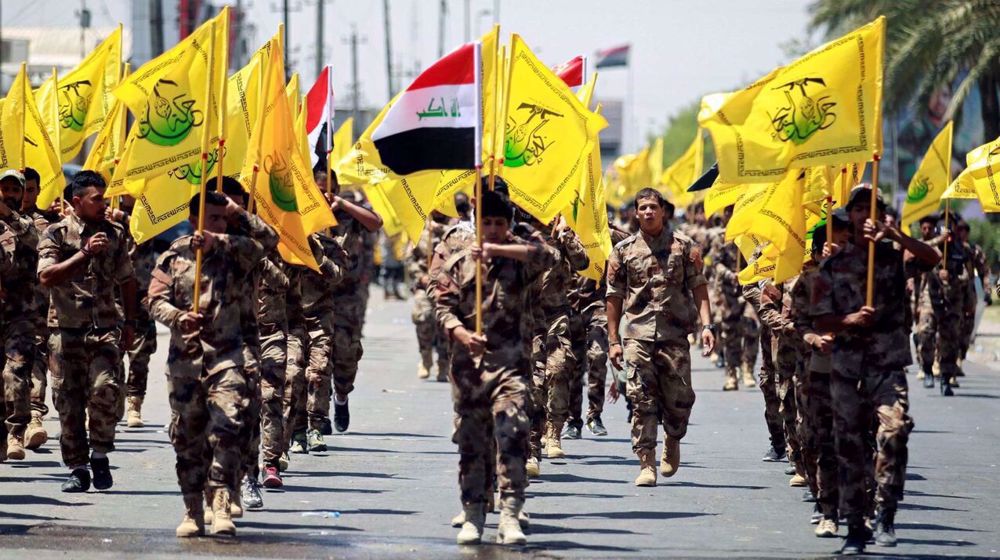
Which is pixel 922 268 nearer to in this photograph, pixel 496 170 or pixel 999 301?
pixel 496 170

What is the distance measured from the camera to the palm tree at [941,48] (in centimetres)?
3378

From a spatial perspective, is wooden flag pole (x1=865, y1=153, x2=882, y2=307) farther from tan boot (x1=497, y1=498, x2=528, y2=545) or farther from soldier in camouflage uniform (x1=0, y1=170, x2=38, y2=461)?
soldier in camouflage uniform (x1=0, y1=170, x2=38, y2=461)

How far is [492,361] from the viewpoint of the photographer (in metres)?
9.52

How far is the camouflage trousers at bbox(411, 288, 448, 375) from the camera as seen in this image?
2130cm

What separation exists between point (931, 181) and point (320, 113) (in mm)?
7244

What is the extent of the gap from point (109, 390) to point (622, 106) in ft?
481

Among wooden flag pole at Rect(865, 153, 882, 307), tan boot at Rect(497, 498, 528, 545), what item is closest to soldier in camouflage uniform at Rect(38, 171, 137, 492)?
tan boot at Rect(497, 498, 528, 545)

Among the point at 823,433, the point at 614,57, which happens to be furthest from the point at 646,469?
the point at 614,57

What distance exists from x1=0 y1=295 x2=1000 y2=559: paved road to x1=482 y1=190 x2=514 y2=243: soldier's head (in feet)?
5.08

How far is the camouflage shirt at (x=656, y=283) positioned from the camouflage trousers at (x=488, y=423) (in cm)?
285

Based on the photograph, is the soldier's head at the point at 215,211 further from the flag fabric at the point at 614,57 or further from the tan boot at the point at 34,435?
the flag fabric at the point at 614,57

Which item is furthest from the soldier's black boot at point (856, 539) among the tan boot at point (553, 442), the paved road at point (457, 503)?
the tan boot at point (553, 442)

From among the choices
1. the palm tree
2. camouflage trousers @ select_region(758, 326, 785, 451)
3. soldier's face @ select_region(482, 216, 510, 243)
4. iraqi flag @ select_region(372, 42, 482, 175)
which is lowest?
camouflage trousers @ select_region(758, 326, 785, 451)

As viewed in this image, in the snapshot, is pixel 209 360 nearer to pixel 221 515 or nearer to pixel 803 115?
pixel 221 515
